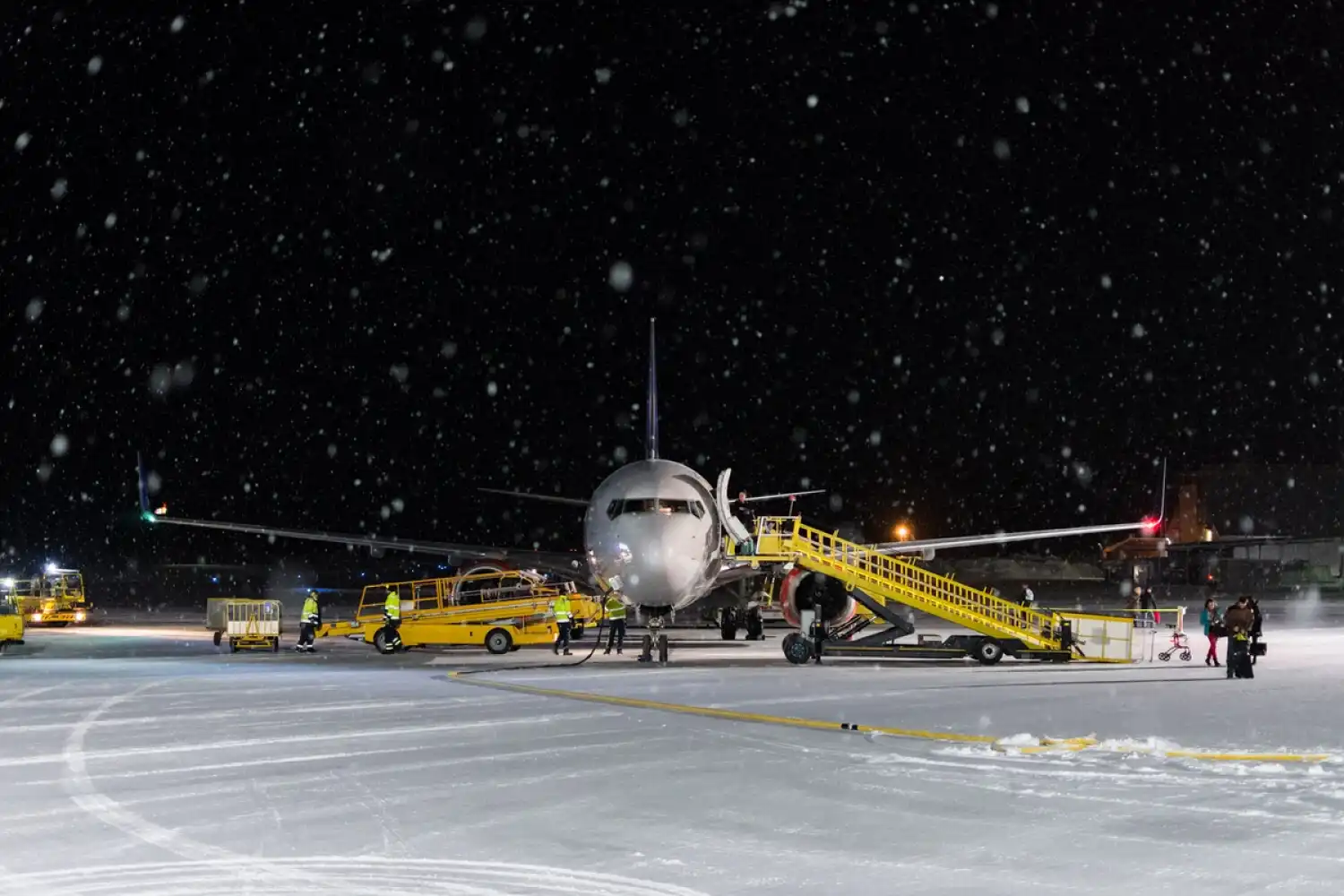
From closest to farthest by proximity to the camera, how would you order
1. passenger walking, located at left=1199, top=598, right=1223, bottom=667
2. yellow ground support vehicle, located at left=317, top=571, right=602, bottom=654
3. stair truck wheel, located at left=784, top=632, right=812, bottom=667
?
passenger walking, located at left=1199, top=598, right=1223, bottom=667, stair truck wheel, located at left=784, top=632, right=812, bottom=667, yellow ground support vehicle, located at left=317, top=571, right=602, bottom=654

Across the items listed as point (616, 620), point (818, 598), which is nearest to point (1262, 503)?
point (818, 598)

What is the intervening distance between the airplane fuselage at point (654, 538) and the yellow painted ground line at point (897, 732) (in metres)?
6.17

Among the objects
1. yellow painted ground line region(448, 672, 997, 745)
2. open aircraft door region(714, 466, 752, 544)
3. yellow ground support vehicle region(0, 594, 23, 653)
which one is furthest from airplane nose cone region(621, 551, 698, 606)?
yellow ground support vehicle region(0, 594, 23, 653)

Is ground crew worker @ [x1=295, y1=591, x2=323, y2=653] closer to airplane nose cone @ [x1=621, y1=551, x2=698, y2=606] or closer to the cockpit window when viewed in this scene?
the cockpit window

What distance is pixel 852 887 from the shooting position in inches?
309

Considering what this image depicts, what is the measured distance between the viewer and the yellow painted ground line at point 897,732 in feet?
43.7

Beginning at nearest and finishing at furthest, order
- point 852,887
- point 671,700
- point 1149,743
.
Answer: point 852,887 → point 1149,743 → point 671,700

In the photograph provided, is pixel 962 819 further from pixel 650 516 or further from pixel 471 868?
pixel 650 516

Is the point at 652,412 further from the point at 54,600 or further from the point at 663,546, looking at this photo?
the point at 54,600

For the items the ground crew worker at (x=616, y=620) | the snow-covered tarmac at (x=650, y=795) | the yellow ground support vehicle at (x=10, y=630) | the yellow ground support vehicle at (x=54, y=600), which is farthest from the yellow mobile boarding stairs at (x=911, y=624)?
the yellow ground support vehicle at (x=54, y=600)

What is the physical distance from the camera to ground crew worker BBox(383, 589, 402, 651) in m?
30.6

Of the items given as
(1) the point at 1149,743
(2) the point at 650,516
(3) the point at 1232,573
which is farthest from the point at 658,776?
(3) the point at 1232,573

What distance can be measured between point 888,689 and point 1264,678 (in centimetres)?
770

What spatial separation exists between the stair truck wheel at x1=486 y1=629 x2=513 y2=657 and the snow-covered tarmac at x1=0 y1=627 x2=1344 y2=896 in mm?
9495
